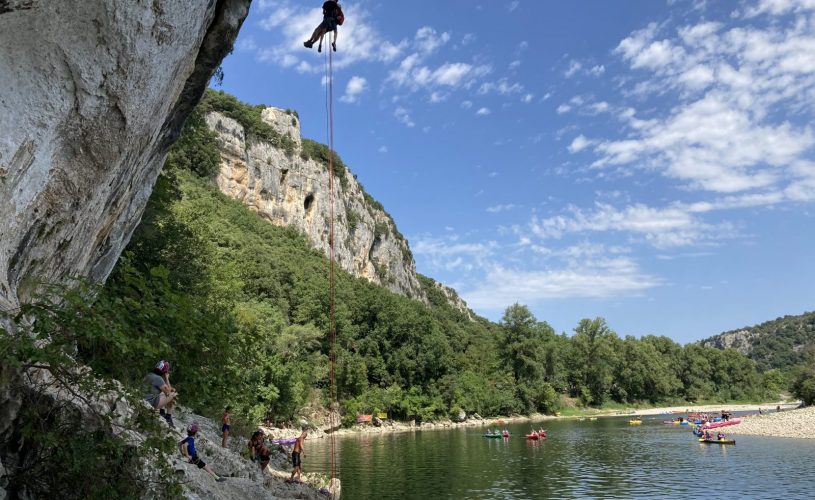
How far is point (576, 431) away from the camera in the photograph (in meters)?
52.8

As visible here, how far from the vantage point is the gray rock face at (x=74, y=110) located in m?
7.12

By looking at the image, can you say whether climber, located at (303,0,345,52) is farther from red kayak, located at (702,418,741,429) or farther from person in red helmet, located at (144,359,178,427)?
red kayak, located at (702,418,741,429)

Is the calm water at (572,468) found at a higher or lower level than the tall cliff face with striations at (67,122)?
lower

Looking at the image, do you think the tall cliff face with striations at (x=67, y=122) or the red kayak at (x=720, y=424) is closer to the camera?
the tall cliff face with striations at (x=67, y=122)

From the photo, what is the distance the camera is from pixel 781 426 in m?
44.1

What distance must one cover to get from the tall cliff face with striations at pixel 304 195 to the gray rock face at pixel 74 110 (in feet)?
254

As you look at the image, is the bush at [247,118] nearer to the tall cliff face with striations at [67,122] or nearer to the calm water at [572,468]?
the calm water at [572,468]

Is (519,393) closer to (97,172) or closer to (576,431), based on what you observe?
(576,431)

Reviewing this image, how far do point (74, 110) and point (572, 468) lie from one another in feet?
94.1

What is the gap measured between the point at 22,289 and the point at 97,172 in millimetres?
2131

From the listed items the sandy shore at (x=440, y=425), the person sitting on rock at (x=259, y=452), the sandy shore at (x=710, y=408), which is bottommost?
the sandy shore at (x=440, y=425)

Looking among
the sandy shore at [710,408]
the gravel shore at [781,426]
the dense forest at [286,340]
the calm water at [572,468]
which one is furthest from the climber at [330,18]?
the sandy shore at [710,408]

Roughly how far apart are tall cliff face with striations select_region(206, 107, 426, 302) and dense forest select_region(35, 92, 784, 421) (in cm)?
389

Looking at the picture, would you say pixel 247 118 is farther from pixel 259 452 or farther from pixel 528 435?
pixel 259 452
